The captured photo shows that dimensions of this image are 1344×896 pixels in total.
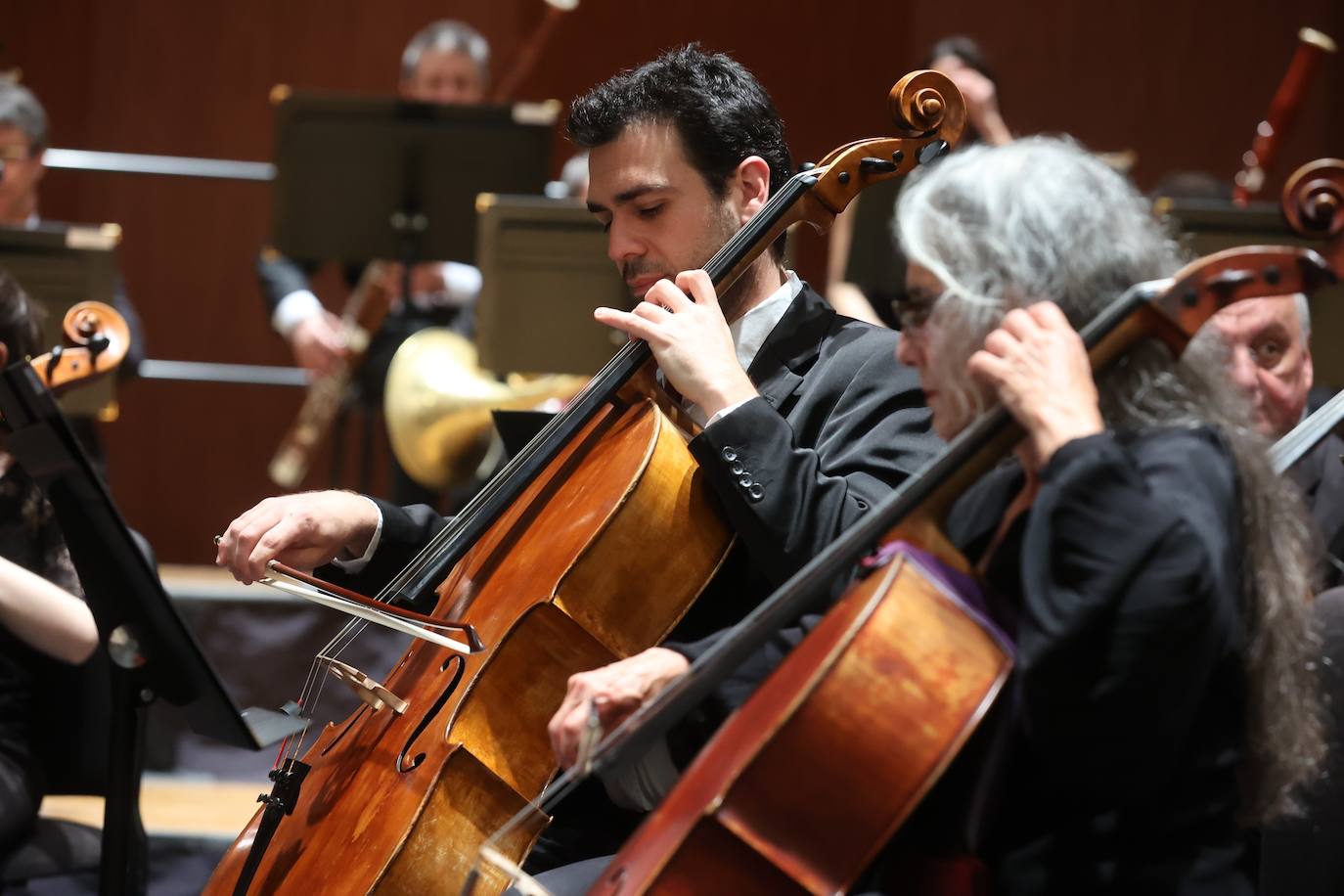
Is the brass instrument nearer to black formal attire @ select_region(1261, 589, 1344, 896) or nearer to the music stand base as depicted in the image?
the music stand base

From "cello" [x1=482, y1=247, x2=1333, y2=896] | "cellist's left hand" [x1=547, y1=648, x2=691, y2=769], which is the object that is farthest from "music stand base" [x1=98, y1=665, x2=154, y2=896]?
"cello" [x1=482, y1=247, x2=1333, y2=896]

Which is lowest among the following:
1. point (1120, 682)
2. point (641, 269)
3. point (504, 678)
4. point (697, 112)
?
point (504, 678)

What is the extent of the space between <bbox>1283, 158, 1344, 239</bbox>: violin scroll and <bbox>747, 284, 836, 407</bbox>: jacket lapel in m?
0.52

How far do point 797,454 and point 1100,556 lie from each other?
1.44 feet

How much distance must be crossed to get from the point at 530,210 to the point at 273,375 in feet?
5.18

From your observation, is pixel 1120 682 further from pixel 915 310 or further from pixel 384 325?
pixel 384 325

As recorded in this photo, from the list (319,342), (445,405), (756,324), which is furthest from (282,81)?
(756,324)

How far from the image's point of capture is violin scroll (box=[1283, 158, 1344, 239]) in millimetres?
1366

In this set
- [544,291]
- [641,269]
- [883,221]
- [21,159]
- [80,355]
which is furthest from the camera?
[21,159]

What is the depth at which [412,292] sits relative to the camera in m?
4.08

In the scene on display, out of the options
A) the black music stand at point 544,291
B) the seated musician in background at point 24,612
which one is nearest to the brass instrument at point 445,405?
the black music stand at point 544,291

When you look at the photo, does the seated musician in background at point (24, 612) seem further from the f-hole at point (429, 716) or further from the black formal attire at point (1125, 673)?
the black formal attire at point (1125, 673)

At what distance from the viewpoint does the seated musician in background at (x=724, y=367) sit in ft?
4.81

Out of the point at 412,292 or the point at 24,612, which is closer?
the point at 24,612
